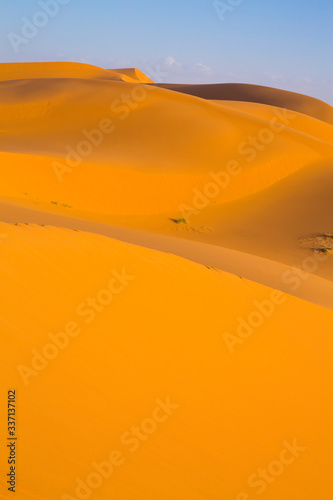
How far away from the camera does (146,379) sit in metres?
4.05

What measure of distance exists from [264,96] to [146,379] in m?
52.5

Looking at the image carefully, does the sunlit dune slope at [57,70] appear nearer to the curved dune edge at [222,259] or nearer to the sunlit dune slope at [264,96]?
the sunlit dune slope at [264,96]

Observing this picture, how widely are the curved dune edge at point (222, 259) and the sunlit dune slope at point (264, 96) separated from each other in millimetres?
44340

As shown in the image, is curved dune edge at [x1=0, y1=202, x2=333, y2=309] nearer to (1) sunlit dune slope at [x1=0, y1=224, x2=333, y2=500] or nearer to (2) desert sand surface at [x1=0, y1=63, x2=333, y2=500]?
(2) desert sand surface at [x1=0, y1=63, x2=333, y2=500]

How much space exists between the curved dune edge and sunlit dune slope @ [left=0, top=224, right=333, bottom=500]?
190cm

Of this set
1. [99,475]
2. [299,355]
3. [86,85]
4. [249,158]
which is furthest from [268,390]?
[86,85]

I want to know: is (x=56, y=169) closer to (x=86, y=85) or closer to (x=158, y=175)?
(x=158, y=175)

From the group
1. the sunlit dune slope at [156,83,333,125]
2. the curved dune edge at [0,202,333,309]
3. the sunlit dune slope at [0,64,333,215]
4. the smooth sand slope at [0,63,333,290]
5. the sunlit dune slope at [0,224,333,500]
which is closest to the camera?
the sunlit dune slope at [0,224,333,500]

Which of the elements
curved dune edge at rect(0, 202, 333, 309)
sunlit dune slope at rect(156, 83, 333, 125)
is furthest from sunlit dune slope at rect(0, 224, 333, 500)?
sunlit dune slope at rect(156, 83, 333, 125)

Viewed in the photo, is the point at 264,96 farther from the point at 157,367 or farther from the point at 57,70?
the point at 157,367

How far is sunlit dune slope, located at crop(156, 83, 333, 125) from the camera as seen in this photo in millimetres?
50531

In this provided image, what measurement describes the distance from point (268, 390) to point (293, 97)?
176 feet

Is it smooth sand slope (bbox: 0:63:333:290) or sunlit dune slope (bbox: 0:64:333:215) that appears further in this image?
sunlit dune slope (bbox: 0:64:333:215)

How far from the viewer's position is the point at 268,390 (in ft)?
15.1
